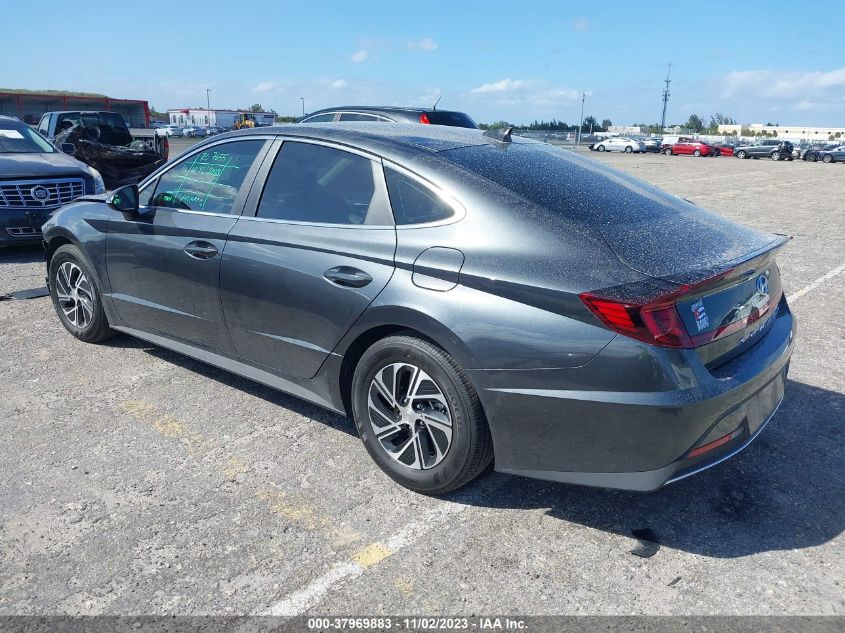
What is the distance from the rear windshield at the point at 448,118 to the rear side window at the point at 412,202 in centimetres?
865

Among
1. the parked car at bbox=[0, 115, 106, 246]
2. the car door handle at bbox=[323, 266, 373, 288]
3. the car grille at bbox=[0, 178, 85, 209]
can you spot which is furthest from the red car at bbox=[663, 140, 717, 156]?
the car door handle at bbox=[323, 266, 373, 288]

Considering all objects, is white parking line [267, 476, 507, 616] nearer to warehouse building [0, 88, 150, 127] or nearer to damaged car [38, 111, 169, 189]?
damaged car [38, 111, 169, 189]

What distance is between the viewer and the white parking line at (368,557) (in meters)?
2.48

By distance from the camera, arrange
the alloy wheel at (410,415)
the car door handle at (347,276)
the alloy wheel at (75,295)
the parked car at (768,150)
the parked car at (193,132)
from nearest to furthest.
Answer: the alloy wheel at (410,415) → the car door handle at (347,276) → the alloy wheel at (75,295) → the parked car at (768,150) → the parked car at (193,132)

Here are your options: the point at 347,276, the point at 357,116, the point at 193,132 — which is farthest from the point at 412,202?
the point at 193,132

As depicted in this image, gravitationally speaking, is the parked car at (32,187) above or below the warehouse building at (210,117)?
below

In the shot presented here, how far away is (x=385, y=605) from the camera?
2488 millimetres

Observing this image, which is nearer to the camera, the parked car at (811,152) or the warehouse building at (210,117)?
the parked car at (811,152)

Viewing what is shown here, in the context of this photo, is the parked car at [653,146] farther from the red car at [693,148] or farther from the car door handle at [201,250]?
the car door handle at [201,250]

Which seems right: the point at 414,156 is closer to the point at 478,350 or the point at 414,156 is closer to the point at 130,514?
the point at 478,350

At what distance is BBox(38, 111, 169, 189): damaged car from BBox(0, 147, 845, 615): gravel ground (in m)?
8.49

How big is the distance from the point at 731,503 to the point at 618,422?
3.29ft

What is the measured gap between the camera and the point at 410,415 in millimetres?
3143

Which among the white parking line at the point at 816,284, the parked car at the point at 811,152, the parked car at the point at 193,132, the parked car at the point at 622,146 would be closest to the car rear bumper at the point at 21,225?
the white parking line at the point at 816,284
